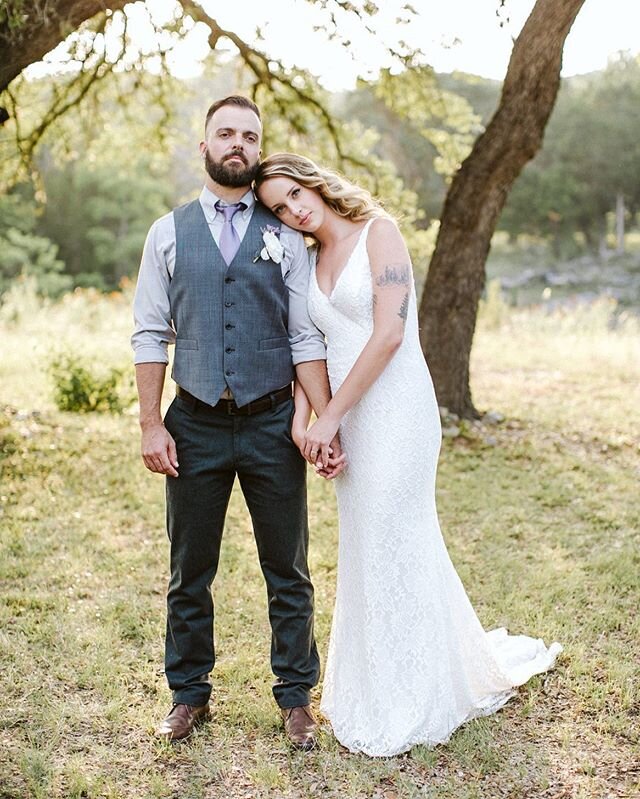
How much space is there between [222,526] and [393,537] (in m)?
0.61

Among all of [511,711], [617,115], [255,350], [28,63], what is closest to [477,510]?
[511,711]

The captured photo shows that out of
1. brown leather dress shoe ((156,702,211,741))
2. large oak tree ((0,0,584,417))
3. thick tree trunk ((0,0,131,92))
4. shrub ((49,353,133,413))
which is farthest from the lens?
shrub ((49,353,133,413))

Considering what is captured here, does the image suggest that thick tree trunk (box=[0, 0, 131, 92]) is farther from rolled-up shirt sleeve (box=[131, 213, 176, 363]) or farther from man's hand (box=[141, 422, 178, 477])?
man's hand (box=[141, 422, 178, 477])

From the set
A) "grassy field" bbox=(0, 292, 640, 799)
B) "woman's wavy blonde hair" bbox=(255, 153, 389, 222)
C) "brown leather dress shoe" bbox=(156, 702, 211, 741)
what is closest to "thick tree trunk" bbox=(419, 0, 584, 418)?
"grassy field" bbox=(0, 292, 640, 799)

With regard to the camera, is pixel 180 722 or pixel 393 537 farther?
pixel 180 722

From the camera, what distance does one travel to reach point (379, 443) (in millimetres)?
2957

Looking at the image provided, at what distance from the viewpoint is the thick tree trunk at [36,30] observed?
518 cm

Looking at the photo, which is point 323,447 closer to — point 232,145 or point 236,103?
point 232,145

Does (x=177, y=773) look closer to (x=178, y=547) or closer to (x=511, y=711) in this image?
(x=178, y=547)

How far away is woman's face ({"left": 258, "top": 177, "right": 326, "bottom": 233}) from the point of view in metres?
2.91

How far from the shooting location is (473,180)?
7.08 meters

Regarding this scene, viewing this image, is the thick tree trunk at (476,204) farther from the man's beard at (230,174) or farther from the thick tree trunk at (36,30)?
the man's beard at (230,174)

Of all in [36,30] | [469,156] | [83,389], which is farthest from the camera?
[83,389]

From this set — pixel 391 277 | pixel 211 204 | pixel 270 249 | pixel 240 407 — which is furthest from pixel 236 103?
pixel 240 407
